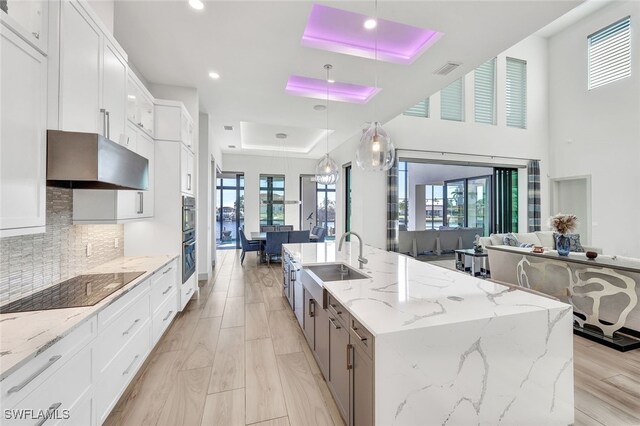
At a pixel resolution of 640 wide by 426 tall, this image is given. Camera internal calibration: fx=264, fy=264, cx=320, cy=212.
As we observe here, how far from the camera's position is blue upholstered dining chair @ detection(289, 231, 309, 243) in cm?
685

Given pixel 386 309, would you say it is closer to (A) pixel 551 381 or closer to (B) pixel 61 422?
(A) pixel 551 381

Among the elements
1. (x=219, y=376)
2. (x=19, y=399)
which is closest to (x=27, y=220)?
(x=19, y=399)

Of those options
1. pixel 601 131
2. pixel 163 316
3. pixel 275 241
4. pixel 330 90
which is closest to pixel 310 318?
pixel 163 316

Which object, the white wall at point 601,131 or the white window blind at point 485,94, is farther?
the white window blind at point 485,94

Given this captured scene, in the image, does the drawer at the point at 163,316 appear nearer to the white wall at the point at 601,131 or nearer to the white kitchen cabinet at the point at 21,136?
the white kitchen cabinet at the point at 21,136

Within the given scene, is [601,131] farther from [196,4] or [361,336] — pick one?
[196,4]

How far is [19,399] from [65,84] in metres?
1.65

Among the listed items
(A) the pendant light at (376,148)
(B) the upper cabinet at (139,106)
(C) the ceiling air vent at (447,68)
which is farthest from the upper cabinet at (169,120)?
(C) the ceiling air vent at (447,68)

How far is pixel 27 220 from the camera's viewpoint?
4.38ft

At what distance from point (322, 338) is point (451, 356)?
1080mm

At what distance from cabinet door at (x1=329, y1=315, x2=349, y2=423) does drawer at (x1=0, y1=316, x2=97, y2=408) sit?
143cm

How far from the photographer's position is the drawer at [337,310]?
1.62 meters

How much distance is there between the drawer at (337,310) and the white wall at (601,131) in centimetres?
816

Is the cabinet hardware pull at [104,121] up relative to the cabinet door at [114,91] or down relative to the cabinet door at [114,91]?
down
